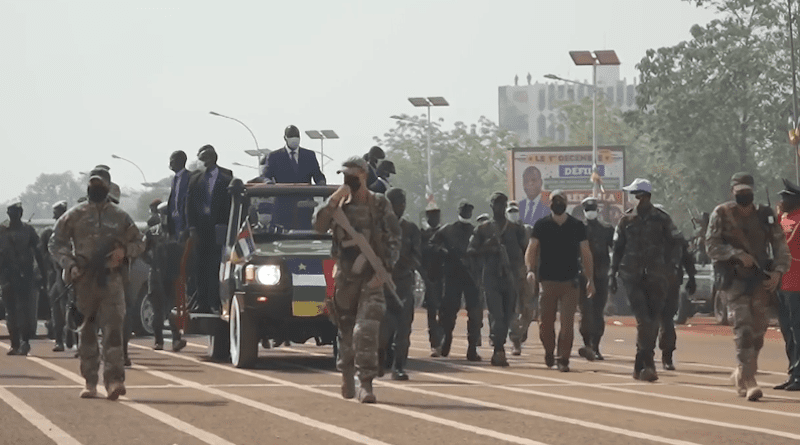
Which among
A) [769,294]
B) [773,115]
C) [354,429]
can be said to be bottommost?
[354,429]

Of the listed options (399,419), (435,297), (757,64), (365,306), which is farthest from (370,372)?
(757,64)

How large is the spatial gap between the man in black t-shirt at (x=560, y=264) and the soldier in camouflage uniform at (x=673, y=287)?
0.93 metres

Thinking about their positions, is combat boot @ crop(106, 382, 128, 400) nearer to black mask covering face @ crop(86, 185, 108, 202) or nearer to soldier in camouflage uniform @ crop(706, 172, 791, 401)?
black mask covering face @ crop(86, 185, 108, 202)

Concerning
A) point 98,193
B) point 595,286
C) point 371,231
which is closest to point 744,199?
point 371,231

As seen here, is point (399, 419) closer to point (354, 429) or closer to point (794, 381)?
point (354, 429)

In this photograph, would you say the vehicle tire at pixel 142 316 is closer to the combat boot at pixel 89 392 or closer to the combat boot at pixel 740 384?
the combat boot at pixel 89 392

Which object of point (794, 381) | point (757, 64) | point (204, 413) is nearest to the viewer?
point (204, 413)

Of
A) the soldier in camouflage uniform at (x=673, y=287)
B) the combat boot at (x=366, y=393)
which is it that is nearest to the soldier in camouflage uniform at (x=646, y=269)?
the soldier in camouflage uniform at (x=673, y=287)

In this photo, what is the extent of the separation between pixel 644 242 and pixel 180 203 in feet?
21.3

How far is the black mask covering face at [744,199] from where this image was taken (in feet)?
53.2

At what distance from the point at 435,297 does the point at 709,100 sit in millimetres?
51998

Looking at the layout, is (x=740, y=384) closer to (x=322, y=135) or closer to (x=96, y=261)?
(x=96, y=261)

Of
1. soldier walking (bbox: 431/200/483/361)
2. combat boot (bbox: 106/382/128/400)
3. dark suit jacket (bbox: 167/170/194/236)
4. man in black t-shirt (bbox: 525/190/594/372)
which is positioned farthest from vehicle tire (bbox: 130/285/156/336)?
combat boot (bbox: 106/382/128/400)

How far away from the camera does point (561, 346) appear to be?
65.0 ft
